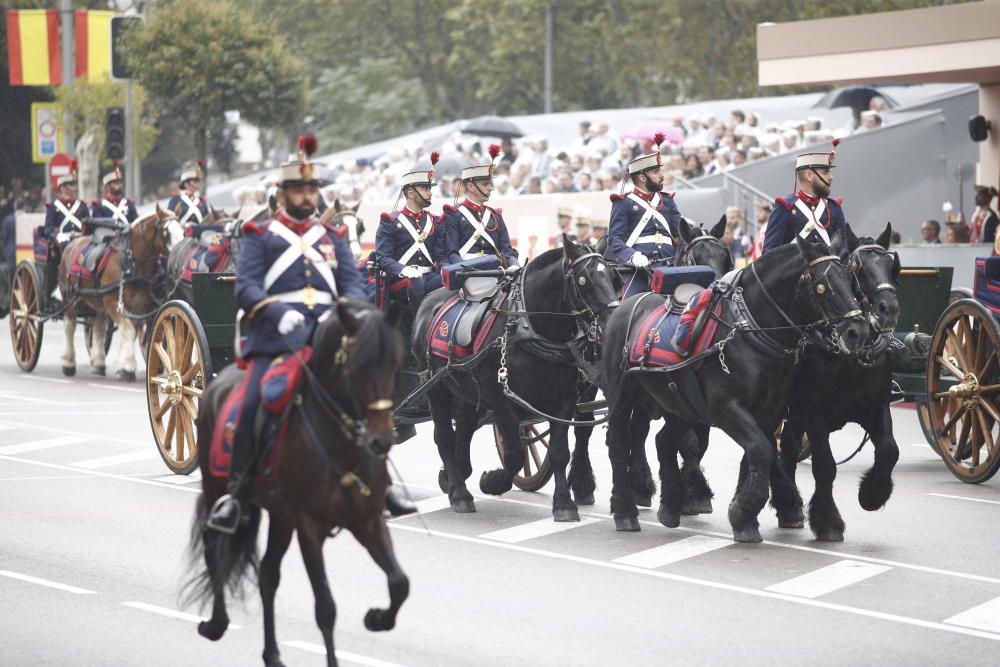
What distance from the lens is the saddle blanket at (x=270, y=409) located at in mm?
7457

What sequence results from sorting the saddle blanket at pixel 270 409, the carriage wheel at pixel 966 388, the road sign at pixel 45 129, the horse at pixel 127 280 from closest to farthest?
the saddle blanket at pixel 270 409 → the carriage wheel at pixel 966 388 → the horse at pixel 127 280 → the road sign at pixel 45 129

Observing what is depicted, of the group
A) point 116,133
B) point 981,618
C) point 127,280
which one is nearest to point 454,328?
point 981,618

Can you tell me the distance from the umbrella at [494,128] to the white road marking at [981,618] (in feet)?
84.7

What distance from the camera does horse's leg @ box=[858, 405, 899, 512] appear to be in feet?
36.0

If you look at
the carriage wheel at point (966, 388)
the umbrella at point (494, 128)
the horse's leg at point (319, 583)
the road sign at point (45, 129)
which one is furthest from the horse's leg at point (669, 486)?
the road sign at point (45, 129)

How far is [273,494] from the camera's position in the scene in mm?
7559

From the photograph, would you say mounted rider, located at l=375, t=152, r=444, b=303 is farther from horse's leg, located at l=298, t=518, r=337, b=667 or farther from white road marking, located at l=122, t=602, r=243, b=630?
horse's leg, located at l=298, t=518, r=337, b=667

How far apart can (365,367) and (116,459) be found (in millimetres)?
8518

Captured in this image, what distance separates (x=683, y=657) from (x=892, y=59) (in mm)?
17042

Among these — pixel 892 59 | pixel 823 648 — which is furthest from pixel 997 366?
pixel 892 59

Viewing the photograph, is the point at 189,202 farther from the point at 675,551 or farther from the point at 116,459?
the point at 675,551

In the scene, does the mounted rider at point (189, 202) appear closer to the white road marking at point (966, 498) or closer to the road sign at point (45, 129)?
the white road marking at point (966, 498)

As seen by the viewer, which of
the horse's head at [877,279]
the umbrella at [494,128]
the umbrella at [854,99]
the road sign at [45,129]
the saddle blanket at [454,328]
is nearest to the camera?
the horse's head at [877,279]

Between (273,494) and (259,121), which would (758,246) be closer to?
(273,494)
